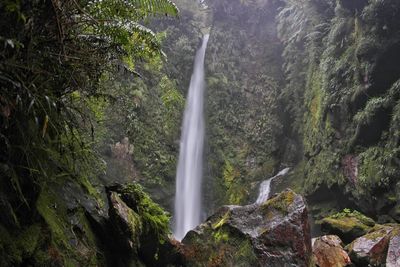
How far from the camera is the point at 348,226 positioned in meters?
6.52

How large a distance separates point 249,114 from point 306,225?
9.30 m

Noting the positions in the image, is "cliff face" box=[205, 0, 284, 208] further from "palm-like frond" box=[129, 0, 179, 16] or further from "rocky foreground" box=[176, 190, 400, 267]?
"palm-like frond" box=[129, 0, 179, 16]

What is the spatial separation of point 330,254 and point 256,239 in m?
1.56

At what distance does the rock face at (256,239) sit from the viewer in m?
4.52

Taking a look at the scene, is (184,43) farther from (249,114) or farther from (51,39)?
(51,39)

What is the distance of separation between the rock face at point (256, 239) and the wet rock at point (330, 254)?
2.75 feet

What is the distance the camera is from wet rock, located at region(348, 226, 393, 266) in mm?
5328

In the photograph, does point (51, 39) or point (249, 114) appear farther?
point (249, 114)

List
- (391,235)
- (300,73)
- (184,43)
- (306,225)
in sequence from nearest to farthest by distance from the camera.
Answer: (306,225), (391,235), (300,73), (184,43)

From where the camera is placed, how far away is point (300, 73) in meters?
12.8

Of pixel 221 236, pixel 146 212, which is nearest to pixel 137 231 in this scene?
pixel 146 212

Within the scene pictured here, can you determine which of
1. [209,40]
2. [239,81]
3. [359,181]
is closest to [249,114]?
[239,81]

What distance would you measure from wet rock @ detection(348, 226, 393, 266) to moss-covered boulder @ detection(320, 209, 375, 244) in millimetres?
613

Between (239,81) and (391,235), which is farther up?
(239,81)
